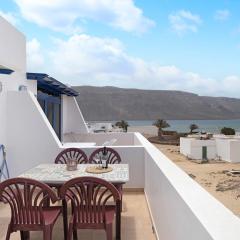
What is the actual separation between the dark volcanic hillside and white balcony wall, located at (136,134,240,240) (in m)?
77.0

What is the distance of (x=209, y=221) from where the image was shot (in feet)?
7.00

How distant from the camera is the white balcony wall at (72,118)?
49.0 feet

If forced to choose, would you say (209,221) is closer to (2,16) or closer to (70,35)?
(2,16)

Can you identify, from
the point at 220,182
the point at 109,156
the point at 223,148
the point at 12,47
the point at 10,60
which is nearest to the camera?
the point at 109,156

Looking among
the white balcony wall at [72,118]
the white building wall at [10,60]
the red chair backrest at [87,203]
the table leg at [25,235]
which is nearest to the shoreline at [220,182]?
the white balcony wall at [72,118]

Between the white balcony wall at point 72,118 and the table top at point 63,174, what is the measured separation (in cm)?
939

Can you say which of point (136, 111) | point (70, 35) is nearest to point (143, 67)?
point (136, 111)

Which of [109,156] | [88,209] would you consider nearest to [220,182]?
[109,156]

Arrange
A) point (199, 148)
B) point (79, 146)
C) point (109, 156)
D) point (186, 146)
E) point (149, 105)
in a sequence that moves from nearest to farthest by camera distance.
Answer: point (109, 156) → point (79, 146) → point (199, 148) → point (186, 146) → point (149, 105)

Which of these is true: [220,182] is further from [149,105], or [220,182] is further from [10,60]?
→ [149,105]

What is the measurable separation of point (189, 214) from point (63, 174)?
8.65ft

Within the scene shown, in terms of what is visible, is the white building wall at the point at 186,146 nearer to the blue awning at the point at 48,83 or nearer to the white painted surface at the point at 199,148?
the white painted surface at the point at 199,148

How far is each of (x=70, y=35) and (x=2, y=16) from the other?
13.1m

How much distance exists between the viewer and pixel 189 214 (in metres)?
2.50
